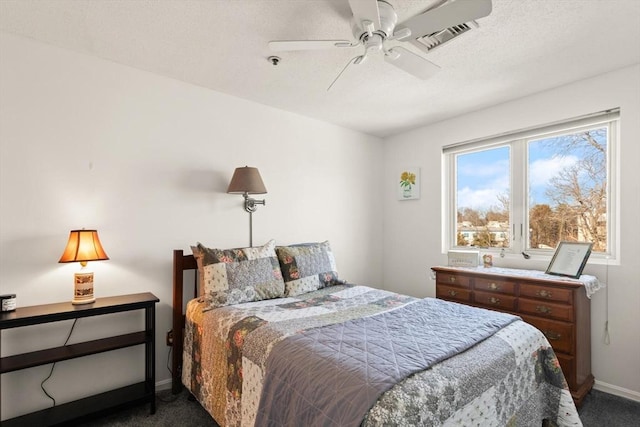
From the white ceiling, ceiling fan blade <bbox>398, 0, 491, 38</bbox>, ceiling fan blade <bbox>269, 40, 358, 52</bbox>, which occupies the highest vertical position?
the white ceiling

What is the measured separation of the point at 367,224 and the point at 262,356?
8.96ft

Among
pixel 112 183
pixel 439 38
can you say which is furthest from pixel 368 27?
pixel 112 183

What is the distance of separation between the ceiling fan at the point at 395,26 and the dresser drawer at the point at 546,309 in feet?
6.23

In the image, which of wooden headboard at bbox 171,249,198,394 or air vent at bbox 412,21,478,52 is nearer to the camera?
air vent at bbox 412,21,478,52

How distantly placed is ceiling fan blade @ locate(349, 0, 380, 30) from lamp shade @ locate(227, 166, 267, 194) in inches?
57.8

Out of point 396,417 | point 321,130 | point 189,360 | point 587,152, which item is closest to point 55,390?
point 189,360

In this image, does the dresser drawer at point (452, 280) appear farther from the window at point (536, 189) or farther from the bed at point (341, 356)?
the bed at point (341, 356)

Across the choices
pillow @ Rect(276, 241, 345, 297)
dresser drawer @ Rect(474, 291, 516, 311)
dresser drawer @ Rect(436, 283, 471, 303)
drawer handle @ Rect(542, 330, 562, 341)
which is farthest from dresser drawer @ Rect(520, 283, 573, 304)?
pillow @ Rect(276, 241, 345, 297)

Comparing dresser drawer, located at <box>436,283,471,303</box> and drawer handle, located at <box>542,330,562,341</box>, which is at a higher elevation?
dresser drawer, located at <box>436,283,471,303</box>

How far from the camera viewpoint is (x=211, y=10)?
1781 mm

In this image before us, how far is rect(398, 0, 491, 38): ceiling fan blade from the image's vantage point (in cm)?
140

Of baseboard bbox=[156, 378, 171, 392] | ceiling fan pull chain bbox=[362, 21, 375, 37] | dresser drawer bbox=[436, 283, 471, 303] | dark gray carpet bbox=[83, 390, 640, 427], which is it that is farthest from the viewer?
dresser drawer bbox=[436, 283, 471, 303]

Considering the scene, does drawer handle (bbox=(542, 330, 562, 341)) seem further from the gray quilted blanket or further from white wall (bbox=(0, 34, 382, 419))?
white wall (bbox=(0, 34, 382, 419))

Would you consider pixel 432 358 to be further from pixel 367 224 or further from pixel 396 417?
pixel 367 224
